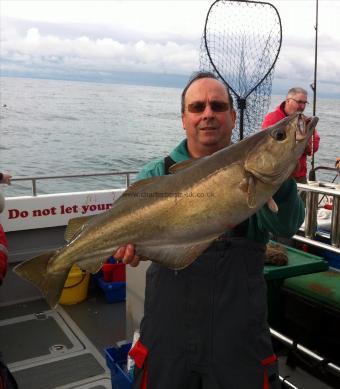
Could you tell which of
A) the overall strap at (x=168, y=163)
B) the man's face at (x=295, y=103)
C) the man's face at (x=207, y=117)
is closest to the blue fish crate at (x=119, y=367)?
the overall strap at (x=168, y=163)

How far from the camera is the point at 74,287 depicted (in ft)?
21.4

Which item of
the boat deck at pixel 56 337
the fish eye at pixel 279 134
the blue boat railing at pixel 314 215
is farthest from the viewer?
the boat deck at pixel 56 337

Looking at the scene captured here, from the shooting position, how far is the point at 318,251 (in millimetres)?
5352

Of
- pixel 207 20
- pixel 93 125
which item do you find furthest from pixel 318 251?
pixel 93 125

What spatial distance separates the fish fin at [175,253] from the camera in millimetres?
2289

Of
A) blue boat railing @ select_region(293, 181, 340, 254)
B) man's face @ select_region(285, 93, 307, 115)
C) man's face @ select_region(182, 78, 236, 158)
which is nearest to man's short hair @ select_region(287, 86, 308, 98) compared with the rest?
man's face @ select_region(285, 93, 307, 115)

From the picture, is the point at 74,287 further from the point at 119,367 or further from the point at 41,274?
the point at 41,274

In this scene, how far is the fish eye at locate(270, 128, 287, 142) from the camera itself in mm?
2043

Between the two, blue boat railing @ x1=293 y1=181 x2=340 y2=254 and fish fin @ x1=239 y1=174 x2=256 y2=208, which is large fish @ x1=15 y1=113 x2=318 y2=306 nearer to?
fish fin @ x1=239 y1=174 x2=256 y2=208

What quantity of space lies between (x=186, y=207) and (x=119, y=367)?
2.12m

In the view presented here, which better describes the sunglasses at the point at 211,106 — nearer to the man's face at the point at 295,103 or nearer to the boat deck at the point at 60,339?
the boat deck at the point at 60,339

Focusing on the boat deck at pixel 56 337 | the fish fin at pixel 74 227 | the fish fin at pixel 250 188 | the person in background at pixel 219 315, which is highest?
the fish fin at pixel 250 188

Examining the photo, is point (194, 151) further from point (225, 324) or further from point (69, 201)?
point (69, 201)

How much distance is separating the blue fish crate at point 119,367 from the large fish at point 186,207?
141 cm
